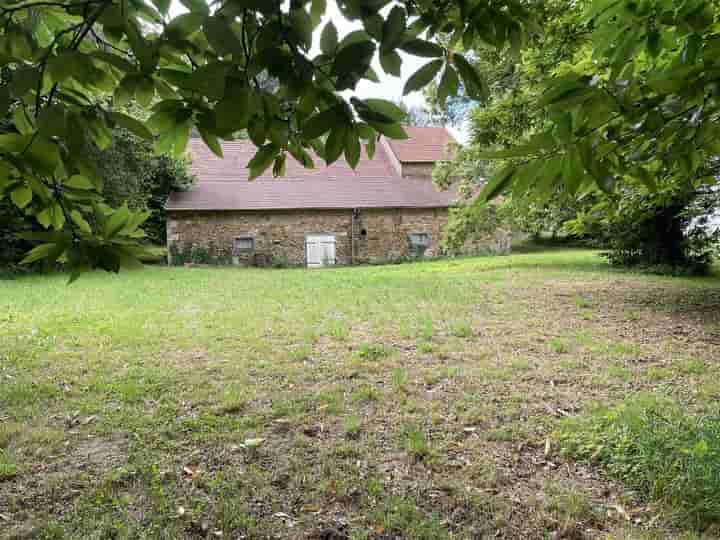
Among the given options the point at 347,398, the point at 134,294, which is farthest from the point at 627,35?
the point at 134,294

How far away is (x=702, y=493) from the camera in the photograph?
236 cm

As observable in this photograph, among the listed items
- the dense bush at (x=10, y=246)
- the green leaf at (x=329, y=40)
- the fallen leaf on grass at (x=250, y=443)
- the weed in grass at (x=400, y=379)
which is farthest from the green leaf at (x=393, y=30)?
the dense bush at (x=10, y=246)

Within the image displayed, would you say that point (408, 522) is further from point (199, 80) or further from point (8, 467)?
point (8, 467)

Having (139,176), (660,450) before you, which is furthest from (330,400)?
(139,176)

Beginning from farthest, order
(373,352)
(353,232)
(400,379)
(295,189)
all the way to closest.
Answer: (295,189)
(353,232)
(373,352)
(400,379)

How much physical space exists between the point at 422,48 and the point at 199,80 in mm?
525

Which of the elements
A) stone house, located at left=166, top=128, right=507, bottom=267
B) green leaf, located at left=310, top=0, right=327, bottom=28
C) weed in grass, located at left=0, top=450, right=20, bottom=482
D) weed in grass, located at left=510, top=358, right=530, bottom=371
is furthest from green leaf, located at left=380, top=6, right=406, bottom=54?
stone house, located at left=166, top=128, right=507, bottom=267

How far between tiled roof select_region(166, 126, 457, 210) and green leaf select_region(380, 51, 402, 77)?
1730 centimetres

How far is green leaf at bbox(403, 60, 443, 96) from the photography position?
3.66 ft

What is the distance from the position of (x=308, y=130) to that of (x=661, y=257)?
13.9m

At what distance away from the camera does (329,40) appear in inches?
40.3

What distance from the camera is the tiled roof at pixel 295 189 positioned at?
18.4 m

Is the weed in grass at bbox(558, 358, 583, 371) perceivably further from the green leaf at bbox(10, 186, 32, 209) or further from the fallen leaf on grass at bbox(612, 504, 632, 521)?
the green leaf at bbox(10, 186, 32, 209)

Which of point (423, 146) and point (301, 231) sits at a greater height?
point (423, 146)
